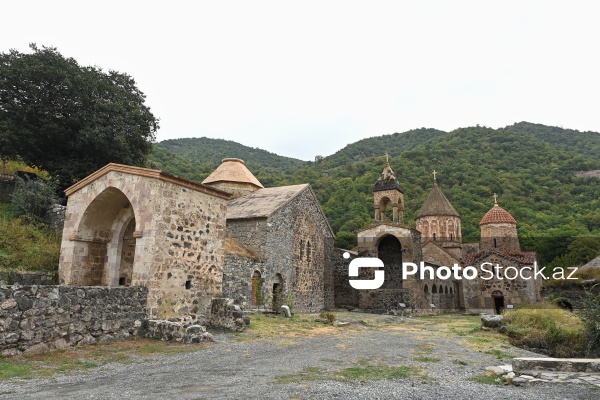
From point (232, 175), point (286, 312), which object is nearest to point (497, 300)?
point (286, 312)

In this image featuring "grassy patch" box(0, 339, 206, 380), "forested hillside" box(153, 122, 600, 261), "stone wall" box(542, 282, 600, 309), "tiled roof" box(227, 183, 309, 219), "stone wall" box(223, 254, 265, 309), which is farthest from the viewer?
"forested hillside" box(153, 122, 600, 261)

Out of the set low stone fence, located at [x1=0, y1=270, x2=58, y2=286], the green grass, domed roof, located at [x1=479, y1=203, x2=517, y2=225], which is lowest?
low stone fence, located at [x1=0, y1=270, x2=58, y2=286]

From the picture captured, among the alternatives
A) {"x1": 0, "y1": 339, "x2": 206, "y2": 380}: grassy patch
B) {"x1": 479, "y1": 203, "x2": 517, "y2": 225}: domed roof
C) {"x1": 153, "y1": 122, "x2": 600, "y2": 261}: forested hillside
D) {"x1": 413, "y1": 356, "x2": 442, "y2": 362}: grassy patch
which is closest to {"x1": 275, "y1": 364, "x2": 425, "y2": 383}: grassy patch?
{"x1": 413, "y1": 356, "x2": 442, "y2": 362}: grassy patch

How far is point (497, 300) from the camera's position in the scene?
2194cm

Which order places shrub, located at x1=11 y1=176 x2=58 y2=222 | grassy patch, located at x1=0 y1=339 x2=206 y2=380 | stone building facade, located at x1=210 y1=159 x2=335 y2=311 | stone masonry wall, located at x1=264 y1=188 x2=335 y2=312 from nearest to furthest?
grassy patch, located at x1=0 y1=339 x2=206 y2=380 → shrub, located at x1=11 y1=176 x2=58 y2=222 → stone building facade, located at x1=210 y1=159 x2=335 y2=311 → stone masonry wall, located at x1=264 y1=188 x2=335 y2=312

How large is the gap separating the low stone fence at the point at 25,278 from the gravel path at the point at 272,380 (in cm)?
642

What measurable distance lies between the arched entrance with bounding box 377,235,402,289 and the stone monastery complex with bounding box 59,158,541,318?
6 cm

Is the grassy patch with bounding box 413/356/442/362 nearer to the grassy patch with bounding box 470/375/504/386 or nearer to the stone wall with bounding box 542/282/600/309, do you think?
the grassy patch with bounding box 470/375/504/386

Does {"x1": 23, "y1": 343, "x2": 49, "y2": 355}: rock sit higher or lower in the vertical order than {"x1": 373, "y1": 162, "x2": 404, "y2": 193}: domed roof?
lower

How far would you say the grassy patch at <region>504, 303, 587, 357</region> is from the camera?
31.2 feet

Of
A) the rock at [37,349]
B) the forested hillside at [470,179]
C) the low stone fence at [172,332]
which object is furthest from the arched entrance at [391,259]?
the rock at [37,349]

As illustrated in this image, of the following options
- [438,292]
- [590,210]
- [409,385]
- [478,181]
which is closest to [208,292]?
[409,385]

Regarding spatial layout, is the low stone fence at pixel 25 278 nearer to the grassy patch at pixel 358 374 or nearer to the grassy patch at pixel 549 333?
the grassy patch at pixel 358 374

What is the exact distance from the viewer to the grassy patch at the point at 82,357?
6.14 m
